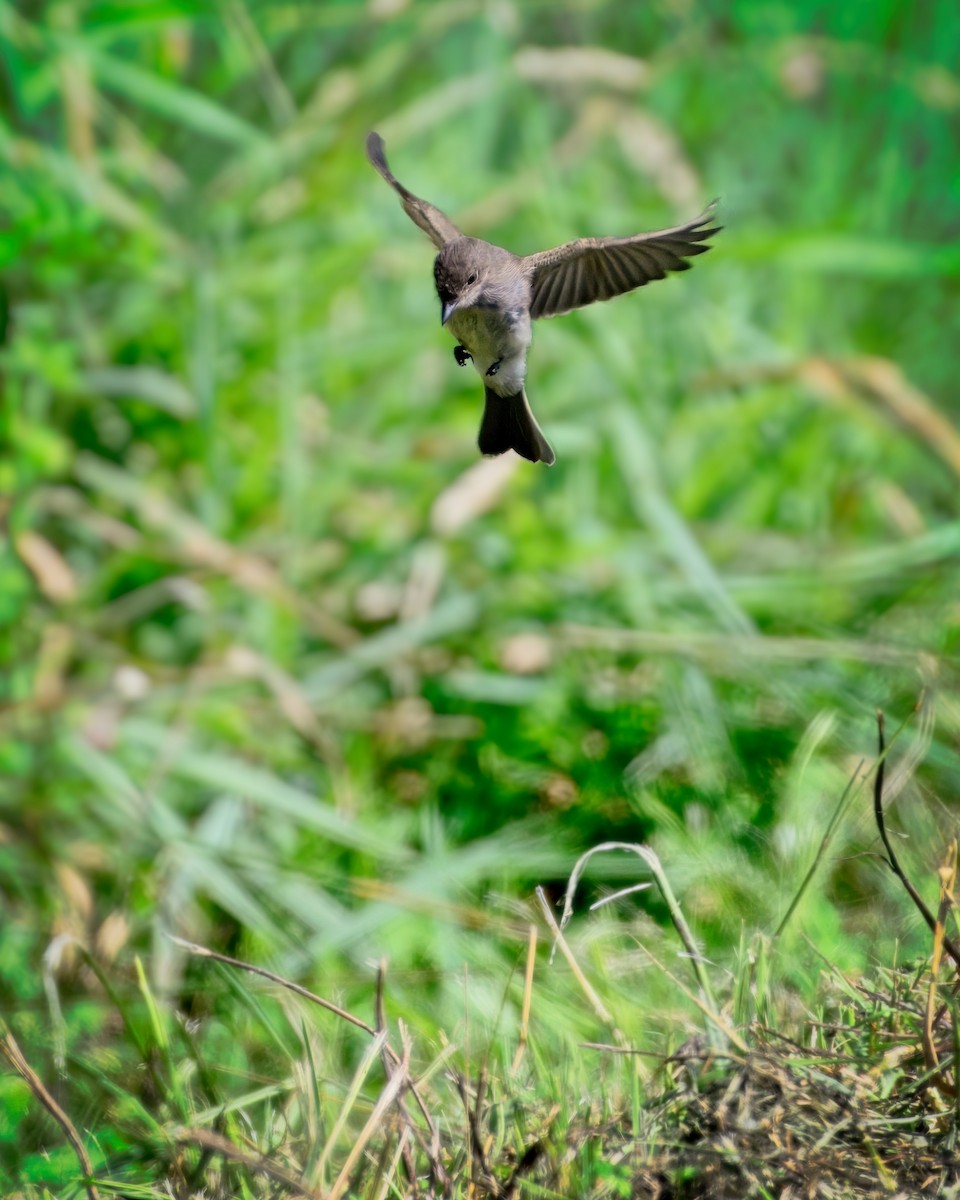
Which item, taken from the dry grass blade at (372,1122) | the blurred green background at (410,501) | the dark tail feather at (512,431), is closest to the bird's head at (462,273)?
the dark tail feather at (512,431)

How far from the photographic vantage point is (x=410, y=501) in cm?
353

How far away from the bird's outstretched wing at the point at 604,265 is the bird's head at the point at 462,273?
46 millimetres

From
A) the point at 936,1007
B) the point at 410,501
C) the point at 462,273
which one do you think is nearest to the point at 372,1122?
the point at 936,1007

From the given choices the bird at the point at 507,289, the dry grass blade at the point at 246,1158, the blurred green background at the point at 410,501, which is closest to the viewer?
the dry grass blade at the point at 246,1158

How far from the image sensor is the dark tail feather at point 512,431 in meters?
1.55

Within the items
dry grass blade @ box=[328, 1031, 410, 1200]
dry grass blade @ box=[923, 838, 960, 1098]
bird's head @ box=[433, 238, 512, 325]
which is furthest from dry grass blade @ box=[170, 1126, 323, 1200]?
bird's head @ box=[433, 238, 512, 325]

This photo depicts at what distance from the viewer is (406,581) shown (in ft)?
11.3

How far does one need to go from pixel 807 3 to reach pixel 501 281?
11.6ft

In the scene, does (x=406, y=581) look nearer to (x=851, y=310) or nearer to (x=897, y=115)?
(x=851, y=310)

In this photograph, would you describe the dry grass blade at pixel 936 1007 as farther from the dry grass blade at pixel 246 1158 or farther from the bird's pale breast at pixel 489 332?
the bird's pale breast at pixel 489 332

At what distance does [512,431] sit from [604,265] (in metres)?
0.21

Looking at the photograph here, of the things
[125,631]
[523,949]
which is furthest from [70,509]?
[523,949]

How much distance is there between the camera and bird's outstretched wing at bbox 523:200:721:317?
4.51ft

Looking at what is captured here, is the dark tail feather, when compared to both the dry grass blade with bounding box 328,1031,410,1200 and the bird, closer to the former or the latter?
the bird
